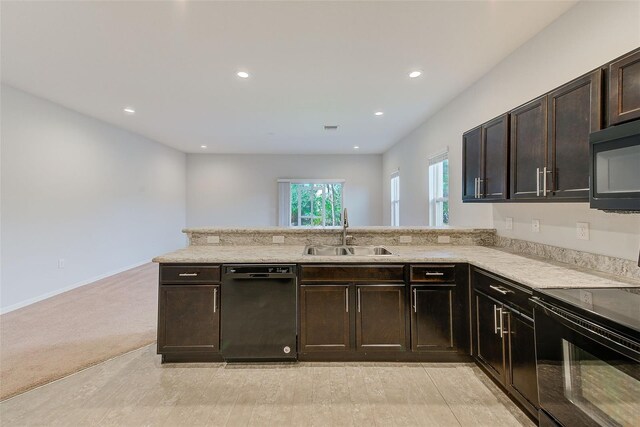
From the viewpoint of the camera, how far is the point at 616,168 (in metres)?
1.41

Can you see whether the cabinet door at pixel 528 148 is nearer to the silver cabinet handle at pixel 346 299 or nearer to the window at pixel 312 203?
the silver cabinet handle at pixel 346 299

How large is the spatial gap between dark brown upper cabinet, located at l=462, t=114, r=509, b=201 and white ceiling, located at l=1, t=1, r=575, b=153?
813mm

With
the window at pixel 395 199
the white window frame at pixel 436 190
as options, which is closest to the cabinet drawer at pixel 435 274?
the white window frame at pixel 436 190

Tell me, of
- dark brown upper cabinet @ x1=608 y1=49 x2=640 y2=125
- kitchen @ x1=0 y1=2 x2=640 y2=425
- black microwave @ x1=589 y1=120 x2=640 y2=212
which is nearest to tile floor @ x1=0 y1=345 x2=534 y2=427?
kitchen @ x1=0 y1=2 x2=640 y2=425

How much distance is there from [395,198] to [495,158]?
15.9ft

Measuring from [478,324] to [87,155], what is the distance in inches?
235

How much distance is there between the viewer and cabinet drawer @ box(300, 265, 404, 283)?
241 cm

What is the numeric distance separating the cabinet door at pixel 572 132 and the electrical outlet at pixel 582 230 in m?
0.44

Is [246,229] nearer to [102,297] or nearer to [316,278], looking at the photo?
[316,278]

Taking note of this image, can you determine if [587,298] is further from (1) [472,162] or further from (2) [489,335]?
(1) [472,162]

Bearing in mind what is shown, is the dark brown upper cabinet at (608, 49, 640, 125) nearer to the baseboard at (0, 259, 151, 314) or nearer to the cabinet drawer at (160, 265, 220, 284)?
the cabinet drawer at (160, 265, 220, 284)

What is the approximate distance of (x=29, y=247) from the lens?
391 cm

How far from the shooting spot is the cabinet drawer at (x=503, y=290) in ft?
5.78

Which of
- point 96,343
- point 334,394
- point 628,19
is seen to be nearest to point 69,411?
point 96,343
